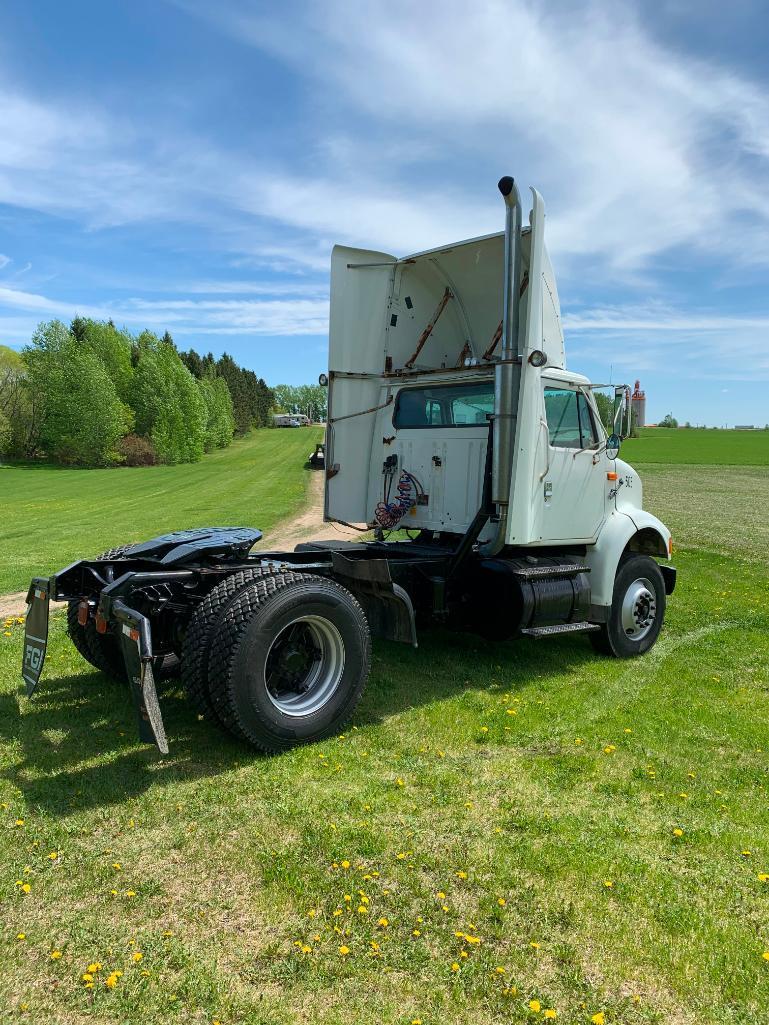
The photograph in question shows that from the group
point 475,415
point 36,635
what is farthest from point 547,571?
point 36,635

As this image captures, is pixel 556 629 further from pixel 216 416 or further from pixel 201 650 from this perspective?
pixel 216 416

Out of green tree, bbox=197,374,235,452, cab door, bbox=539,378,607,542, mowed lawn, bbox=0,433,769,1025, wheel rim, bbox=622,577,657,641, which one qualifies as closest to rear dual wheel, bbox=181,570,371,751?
mowed lawn, bbox=0,433,769,1025

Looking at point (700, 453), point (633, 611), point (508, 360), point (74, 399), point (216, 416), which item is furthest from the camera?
point (216, 416)

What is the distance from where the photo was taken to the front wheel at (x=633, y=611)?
750 cm

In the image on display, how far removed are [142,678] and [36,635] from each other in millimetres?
1409

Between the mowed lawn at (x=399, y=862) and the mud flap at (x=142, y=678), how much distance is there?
16.6 inches

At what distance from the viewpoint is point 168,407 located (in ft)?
191

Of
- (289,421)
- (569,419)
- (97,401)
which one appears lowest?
(569,419)

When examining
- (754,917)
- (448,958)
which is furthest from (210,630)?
(754,917)

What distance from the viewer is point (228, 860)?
3814 millimetres

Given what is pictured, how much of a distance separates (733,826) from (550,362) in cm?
404

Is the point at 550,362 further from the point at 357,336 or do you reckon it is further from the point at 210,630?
the point at 210,630

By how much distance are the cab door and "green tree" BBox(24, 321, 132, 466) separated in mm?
50137

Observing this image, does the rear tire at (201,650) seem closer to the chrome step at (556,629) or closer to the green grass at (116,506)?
the chrome step at (556,629)
